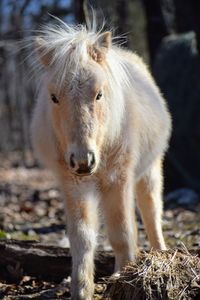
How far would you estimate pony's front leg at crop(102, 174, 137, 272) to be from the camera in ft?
16.7

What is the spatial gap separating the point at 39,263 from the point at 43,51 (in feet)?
5.92

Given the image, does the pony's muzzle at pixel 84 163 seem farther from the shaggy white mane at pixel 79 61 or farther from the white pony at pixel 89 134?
the shaggy white mane at pixel 79 61

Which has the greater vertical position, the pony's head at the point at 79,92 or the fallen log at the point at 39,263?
the pony's head at the point at 79,92

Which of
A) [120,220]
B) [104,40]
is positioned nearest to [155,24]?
[104,40]

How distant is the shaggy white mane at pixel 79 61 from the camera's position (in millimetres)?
4684

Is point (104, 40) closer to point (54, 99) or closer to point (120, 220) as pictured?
point (54, 99)

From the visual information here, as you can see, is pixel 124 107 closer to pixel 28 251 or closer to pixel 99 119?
pixel 99 119

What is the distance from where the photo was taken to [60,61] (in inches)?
186

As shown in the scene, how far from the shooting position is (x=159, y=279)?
4.05 metres

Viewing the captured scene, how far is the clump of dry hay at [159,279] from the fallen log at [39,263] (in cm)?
124

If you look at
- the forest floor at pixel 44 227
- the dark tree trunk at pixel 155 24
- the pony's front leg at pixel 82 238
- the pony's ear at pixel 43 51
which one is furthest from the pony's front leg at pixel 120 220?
the dark tree trunk at pixel 155 24

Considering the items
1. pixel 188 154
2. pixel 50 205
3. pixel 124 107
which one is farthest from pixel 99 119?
pixel 188 154

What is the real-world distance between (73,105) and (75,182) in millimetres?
812

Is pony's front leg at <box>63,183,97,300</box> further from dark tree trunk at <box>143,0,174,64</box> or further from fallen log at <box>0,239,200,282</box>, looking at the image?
dark tree trunk at <box>143,0,174,64</box>
